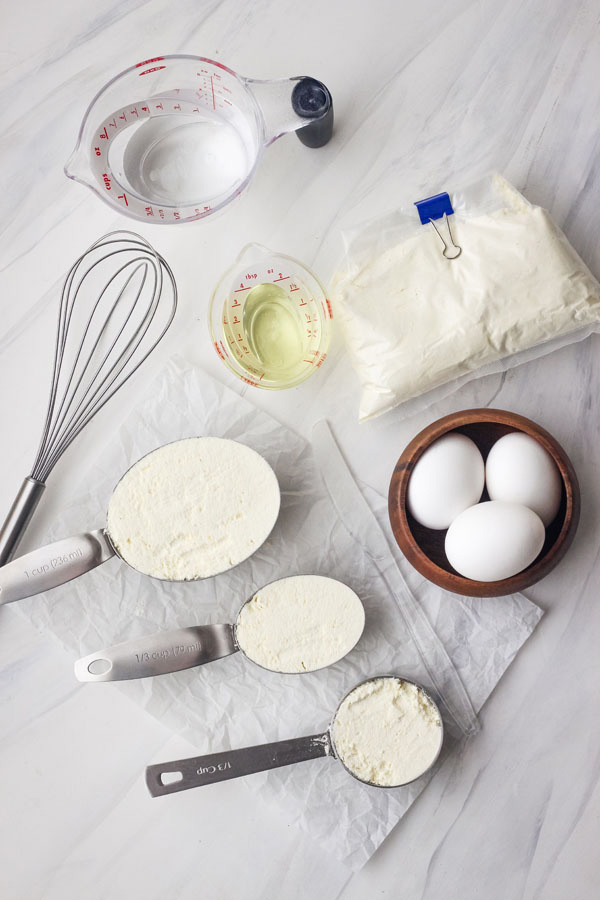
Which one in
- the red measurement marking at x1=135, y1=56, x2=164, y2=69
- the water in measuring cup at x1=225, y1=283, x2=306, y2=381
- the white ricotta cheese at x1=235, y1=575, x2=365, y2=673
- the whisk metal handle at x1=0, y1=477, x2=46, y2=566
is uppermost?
the red measurement marking at x1=135, y1=56, x2=164, y2=69

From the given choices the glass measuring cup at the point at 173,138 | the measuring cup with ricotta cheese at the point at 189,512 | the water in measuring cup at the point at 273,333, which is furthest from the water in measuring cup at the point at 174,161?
the measuring cup with ricotta cheese at the point at 189,512

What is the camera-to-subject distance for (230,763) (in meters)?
0.70

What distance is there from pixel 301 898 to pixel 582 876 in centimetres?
29

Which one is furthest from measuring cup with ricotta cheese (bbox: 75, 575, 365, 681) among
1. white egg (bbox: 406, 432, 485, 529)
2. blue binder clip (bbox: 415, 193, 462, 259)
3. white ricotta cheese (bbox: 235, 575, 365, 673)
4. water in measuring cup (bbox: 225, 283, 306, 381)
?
blue binder clip (bbox: 415, 193, 462, 259)

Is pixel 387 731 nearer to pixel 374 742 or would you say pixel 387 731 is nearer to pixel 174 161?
pixel 374 742

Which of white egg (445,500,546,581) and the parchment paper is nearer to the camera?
white egg (445,500,546,581)

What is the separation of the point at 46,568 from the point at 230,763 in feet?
0.85

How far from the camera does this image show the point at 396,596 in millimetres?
751

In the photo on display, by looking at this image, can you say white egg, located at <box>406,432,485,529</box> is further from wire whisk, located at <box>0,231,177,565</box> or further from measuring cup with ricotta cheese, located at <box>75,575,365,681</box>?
wire whisk, located at <box>0,231,177,565</box>

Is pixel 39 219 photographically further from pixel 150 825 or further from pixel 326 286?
pixel 150 825

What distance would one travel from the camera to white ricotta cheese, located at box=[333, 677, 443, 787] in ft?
2.34

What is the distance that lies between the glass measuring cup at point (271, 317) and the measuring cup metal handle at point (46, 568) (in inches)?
9.4

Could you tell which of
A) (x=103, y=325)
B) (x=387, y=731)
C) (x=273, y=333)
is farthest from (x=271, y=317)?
(x=387, y=731)

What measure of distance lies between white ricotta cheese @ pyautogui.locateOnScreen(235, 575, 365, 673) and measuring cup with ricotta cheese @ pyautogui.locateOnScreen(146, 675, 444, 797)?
50mm
